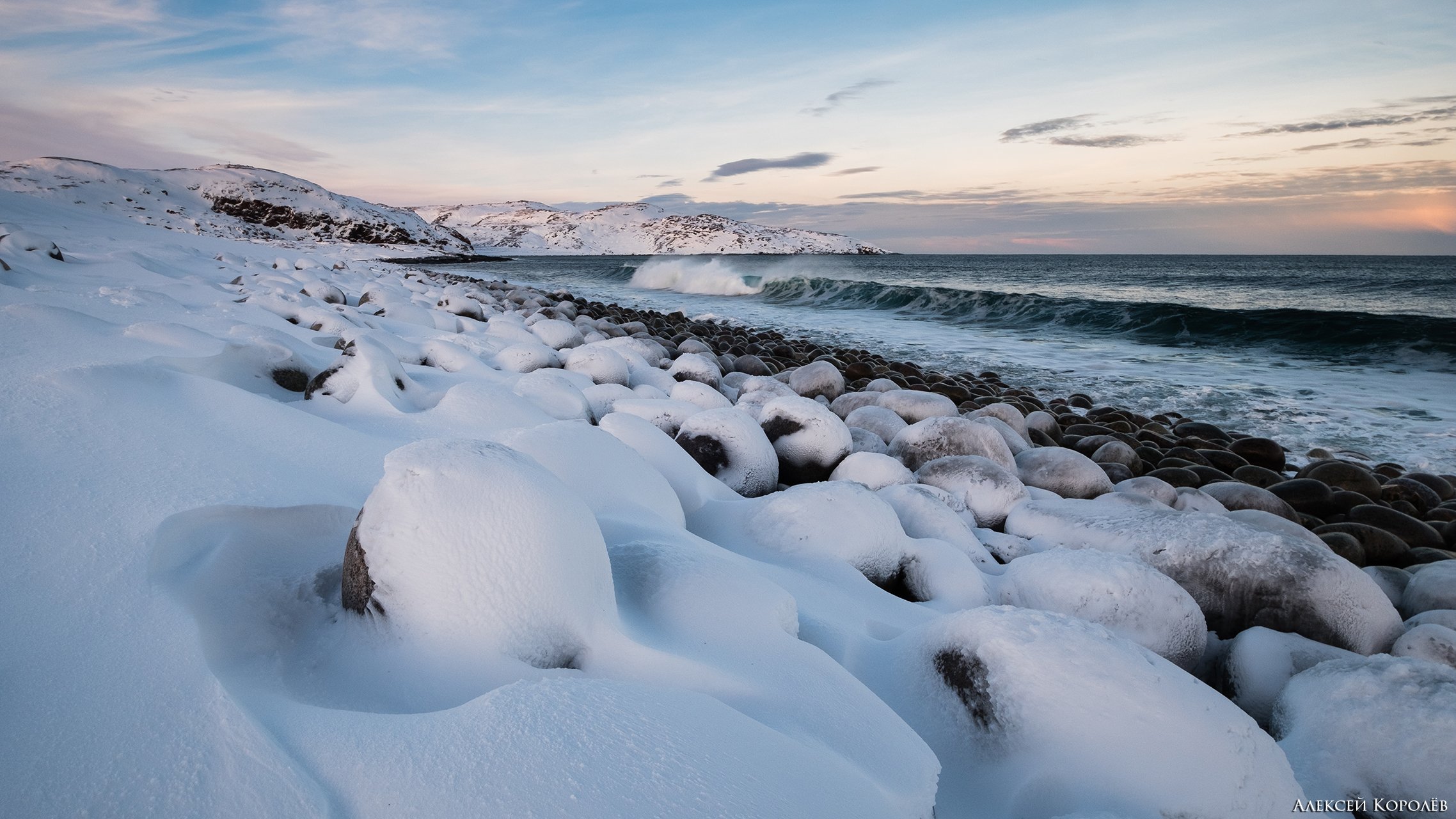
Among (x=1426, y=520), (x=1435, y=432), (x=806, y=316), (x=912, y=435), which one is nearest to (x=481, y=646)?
(x=912, y=435)

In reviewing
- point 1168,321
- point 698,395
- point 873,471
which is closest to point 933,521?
point 873,471

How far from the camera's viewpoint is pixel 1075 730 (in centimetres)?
139

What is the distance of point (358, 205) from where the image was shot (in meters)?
40.9

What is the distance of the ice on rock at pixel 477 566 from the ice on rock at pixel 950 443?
2.55m

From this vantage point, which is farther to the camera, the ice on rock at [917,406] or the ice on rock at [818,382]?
the ice on rock at [818,382]

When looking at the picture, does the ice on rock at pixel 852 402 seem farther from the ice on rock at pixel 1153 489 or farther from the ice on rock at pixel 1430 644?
the ice on rock at pixel 1430 644

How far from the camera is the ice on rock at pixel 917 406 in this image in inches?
187

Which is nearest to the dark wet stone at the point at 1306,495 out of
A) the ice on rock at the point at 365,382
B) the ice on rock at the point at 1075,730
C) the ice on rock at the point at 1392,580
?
the ice on rock at the point at 1392,580

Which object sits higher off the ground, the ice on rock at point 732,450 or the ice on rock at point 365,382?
the ice on rock at point 365,382

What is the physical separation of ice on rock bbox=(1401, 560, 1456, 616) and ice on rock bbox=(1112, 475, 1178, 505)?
0.85 metres

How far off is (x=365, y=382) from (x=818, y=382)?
3609 mm

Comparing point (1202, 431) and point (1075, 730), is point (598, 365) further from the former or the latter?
point (1202, 431)

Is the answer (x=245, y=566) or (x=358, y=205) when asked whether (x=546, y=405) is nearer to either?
(x=245, y=566)

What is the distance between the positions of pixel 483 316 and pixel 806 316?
8.99 m
